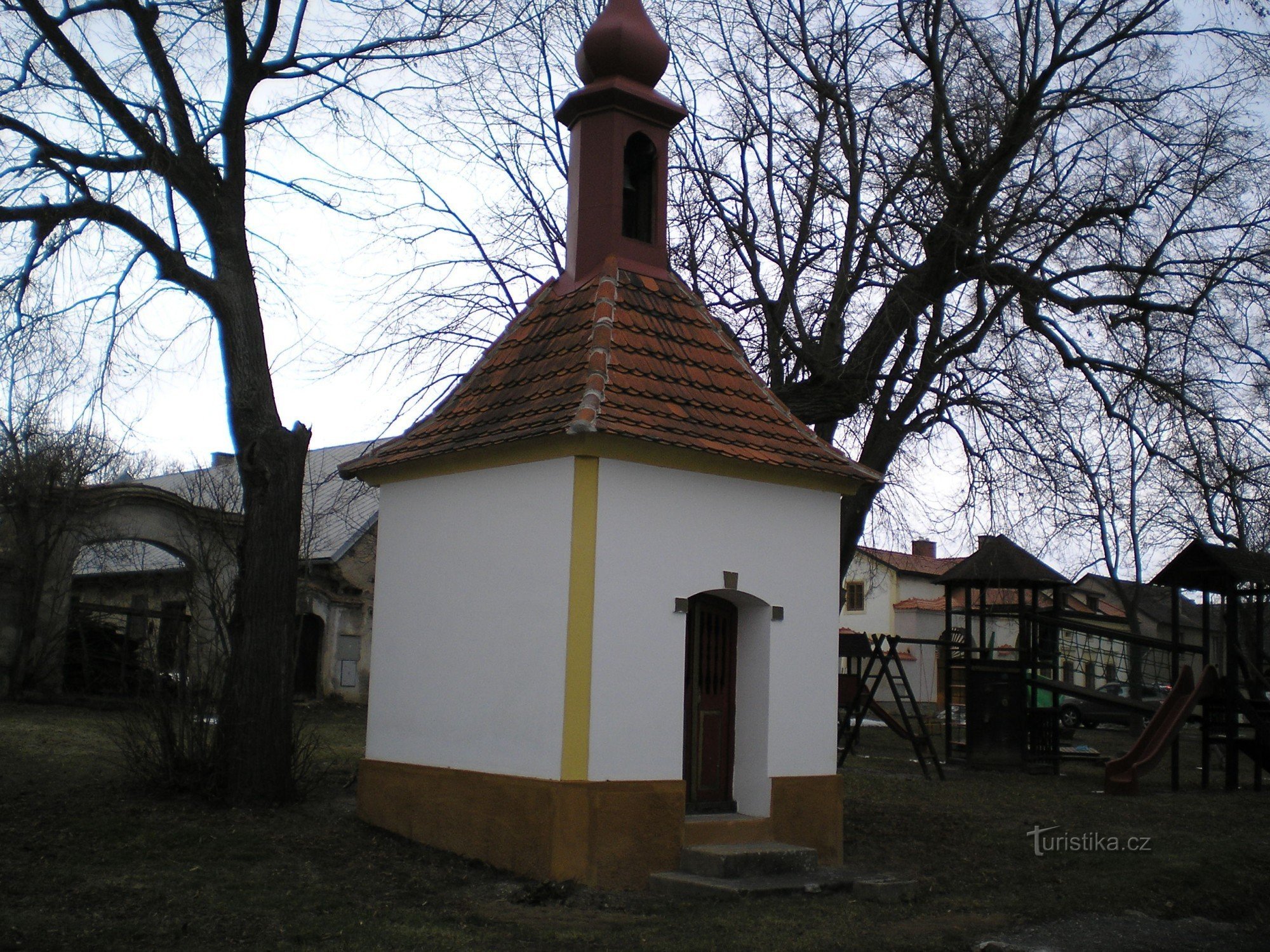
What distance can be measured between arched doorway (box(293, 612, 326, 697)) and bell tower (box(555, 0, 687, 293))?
59.9 feet

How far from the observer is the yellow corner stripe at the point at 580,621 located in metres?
9.44

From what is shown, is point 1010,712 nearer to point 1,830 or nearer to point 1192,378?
point 1192,378

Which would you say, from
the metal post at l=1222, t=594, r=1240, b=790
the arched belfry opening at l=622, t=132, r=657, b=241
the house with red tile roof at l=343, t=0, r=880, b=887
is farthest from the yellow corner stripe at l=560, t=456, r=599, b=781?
the metal post at l=1222, t=594, r=1240, b=790

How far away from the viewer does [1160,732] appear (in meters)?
18.0

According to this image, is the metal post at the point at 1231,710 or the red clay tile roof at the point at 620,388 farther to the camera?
the metal post at the point at 1231,710

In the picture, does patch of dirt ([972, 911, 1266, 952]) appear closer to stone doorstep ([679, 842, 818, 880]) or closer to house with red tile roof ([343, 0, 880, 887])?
stone doorstep ([679, 842, 818, 880])

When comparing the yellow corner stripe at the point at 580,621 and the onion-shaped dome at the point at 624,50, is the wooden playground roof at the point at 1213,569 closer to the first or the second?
the onion-shaped dome at the point at 624,50

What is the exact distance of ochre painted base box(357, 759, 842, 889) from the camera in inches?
366

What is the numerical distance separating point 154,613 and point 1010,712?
15.6 meters

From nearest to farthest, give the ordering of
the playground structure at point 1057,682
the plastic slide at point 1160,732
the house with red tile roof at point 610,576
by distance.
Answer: the house with red tile roof at point 610,576 < the plastic slide at point 1160,732 < the playground structure at point 1057,682

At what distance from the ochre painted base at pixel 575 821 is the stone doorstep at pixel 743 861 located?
165 mm

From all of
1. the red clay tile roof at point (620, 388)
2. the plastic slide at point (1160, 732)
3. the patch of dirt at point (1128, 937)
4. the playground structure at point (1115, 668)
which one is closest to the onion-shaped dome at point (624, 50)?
the red clay tile roof at point (620, 388)

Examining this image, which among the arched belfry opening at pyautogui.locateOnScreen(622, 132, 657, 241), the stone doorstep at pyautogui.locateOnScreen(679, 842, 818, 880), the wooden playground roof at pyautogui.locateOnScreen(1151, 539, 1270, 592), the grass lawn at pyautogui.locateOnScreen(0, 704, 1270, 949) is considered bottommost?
the grass lawn at pyautogui.locateOnScreen(0, 704, 1270, 949)

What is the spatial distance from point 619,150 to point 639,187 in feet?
1.95
